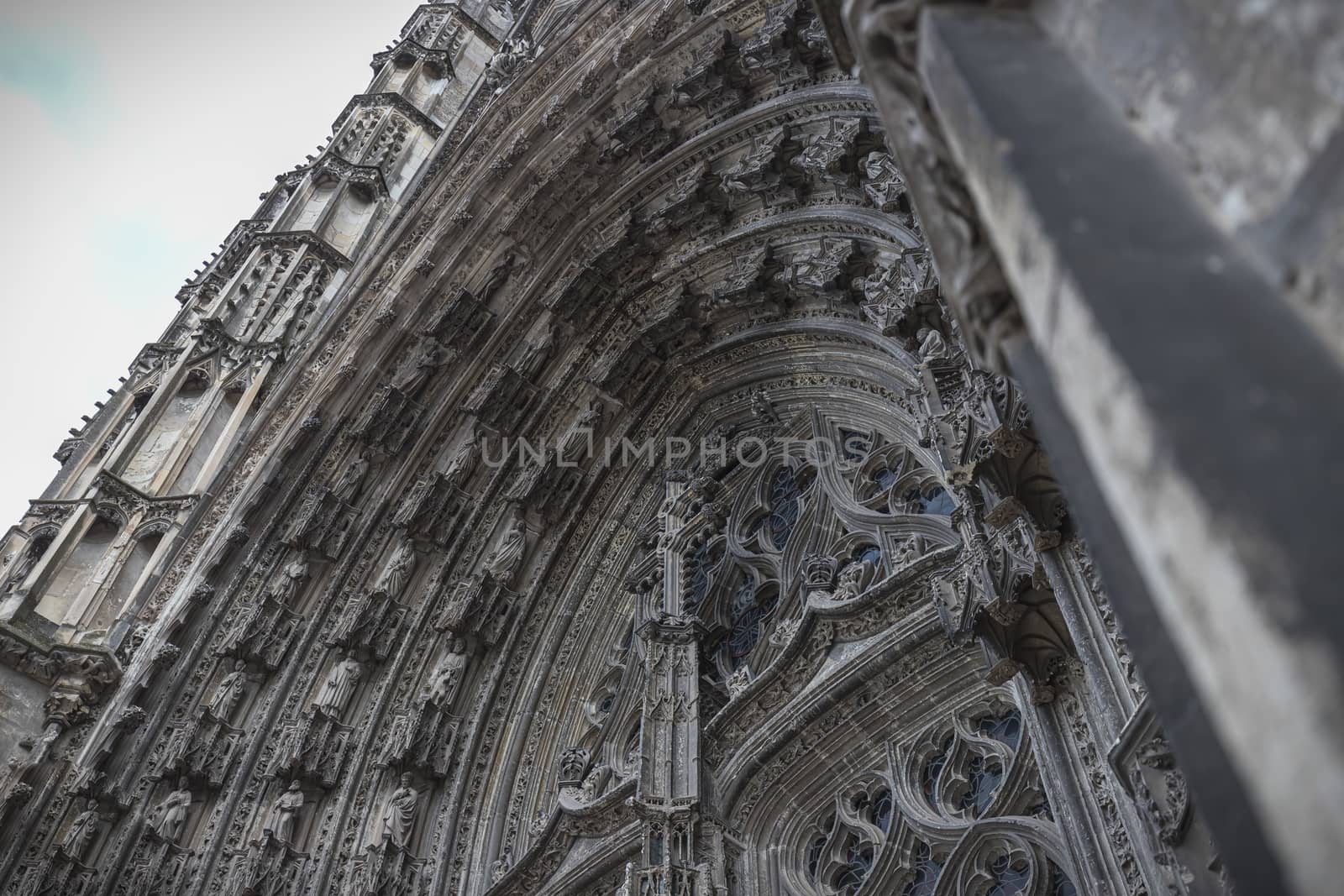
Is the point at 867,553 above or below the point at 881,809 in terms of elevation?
above

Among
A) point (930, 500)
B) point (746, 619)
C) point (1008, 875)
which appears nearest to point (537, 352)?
point (746, 619)

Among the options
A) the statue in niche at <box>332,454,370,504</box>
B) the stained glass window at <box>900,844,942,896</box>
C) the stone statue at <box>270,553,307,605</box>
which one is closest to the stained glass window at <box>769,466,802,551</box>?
the stained glass window at <box>900,844,942,896</box>

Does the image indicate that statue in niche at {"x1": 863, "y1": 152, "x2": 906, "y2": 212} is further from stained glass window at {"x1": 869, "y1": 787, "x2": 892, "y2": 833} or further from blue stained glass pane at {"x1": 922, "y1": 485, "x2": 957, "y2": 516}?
stained glass window at {"x1": 869, "y1": 787, "x2": 892, "y2": 833}

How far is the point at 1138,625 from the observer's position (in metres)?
1.73

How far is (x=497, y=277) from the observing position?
10.9 meters

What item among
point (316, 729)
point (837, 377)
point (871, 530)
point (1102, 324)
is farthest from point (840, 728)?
point (1102, 324)

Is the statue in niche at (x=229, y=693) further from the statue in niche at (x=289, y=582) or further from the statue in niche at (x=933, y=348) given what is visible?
the statue in niche at (x=933, y=348)

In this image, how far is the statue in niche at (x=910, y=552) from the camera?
7071 millimetres

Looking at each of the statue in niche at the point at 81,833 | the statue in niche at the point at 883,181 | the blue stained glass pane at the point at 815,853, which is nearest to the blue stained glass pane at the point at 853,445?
the statue in niche at the point at 883,181

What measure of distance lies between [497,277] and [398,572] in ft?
9.89

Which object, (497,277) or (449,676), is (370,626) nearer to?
(449,676)

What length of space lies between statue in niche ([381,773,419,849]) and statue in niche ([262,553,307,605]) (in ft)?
7.64

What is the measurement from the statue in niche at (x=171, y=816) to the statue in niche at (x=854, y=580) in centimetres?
537

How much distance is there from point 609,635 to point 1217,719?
8.44m
